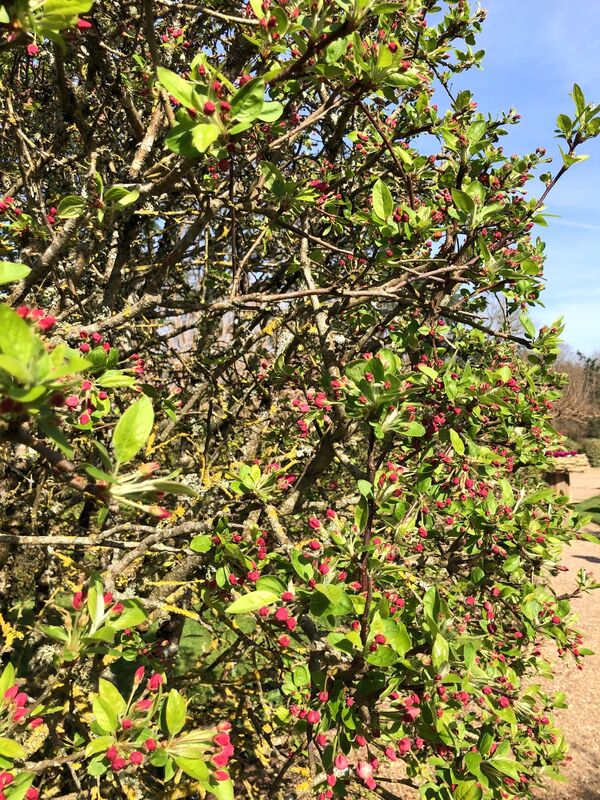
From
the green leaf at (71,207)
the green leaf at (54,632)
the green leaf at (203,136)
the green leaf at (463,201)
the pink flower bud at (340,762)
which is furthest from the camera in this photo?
the green leaf at (463,201)

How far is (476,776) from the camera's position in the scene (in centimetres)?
159

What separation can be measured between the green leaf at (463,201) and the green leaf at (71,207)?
1.34 m

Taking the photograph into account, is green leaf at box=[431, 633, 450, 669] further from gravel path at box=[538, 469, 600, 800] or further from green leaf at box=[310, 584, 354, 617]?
gravel path at box=[538, 469, 600, 800]

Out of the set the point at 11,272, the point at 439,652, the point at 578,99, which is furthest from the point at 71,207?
the point at 578,99

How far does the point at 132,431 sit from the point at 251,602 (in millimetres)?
614

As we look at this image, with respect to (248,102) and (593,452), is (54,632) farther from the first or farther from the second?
(593,452)

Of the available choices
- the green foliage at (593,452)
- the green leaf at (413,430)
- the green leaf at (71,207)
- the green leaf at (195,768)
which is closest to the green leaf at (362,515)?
the green leaf at (413,430)

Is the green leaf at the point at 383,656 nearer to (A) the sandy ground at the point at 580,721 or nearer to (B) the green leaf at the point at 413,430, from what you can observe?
(B) the green leaf at the point at 413,430

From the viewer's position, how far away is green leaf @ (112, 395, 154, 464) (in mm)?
1098

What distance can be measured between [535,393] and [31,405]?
8.46 feet

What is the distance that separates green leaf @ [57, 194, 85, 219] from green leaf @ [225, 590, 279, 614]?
1.38 meters

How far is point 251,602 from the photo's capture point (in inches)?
55.6

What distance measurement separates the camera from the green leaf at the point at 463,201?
6.39 feet

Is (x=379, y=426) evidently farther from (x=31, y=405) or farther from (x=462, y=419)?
(x=31, y=405)
